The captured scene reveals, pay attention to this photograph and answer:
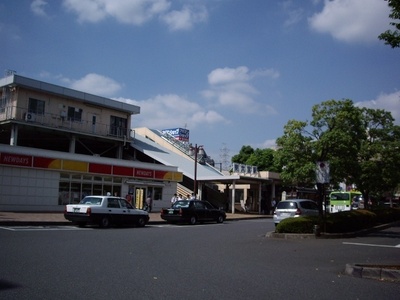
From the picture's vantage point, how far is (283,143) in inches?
754

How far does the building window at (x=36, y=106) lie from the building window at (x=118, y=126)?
7.62 metres

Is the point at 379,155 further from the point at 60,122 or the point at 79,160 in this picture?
the point at 60,122

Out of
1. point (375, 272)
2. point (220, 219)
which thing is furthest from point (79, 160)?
point (375, 272)

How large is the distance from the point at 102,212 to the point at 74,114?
867 inches

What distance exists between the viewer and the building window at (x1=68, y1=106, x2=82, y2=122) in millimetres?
39075

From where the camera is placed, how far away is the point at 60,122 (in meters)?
38.1

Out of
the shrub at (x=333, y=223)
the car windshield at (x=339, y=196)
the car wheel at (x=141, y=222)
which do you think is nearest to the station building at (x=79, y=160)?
the car windshield at (x=339, y=196)

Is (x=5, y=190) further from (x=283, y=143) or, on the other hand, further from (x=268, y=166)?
(x=268, y=166)

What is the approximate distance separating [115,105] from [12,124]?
10.6m

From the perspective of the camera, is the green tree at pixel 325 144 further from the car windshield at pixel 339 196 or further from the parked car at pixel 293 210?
the car windshield at pixel 339 196

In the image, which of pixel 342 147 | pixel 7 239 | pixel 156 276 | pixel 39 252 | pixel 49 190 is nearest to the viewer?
pixel 156 276

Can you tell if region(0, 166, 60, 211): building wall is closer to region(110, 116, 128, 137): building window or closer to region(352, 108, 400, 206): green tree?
region(110, 116, 128, 137): building window

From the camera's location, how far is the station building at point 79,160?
27.7m

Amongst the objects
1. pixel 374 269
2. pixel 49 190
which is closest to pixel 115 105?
pixel 49 190
